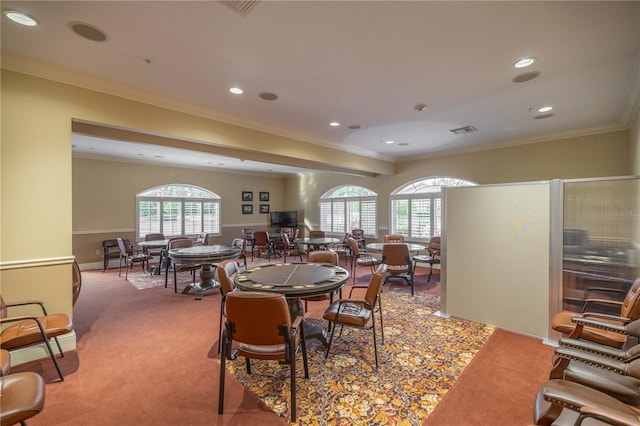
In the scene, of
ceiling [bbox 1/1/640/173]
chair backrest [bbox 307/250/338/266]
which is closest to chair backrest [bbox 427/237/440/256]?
ceiling [bbox 1/1/640/173]

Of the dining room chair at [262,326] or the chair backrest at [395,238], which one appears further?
the chair backrest at [395,238]

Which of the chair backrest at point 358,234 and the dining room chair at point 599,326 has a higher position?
the chair backrest at point 358,234

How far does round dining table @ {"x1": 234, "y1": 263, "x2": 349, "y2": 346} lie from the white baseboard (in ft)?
6.43

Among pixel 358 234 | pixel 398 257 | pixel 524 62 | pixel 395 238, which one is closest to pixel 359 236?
pixel 358 234

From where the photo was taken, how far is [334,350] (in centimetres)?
310

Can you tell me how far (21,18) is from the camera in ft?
7.25

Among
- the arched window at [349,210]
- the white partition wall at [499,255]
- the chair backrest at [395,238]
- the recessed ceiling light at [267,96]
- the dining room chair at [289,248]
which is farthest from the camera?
the arched window at [349,210]

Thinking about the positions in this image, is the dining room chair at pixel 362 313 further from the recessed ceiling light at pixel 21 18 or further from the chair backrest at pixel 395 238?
the chair backrest at pixel 395 238

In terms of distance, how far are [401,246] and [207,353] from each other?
11.5 feet

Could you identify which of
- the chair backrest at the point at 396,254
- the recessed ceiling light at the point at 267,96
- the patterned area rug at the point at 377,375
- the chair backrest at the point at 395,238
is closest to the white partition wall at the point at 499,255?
the patterned area rug at the point at 377,375

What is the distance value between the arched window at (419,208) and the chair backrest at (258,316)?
6.26 meters

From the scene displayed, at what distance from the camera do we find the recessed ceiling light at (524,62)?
9.24 ft

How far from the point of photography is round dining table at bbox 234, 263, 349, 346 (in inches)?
105

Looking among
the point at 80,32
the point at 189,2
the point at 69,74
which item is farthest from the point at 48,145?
the point at 189,2
